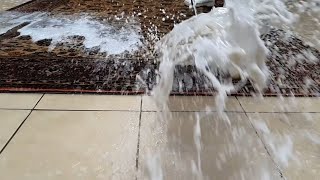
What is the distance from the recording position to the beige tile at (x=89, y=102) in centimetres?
128

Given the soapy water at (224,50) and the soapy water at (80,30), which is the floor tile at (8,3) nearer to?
the soapy water at (80,30)

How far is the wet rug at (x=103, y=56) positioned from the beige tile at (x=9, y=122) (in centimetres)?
18

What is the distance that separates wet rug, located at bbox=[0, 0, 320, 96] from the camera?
4.75 ft

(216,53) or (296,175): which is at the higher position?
(216,53)

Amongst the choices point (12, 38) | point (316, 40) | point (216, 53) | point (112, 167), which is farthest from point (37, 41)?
A: point (316, 40)

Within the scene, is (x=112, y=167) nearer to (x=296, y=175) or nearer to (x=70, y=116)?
(x=70, y=116)

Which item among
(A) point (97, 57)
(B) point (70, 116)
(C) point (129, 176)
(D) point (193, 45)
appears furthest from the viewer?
(A) point (97, 57)

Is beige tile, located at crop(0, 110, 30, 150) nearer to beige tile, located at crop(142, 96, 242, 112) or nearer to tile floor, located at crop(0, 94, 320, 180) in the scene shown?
tile floor, located at crop(0, 94, 320, 180)

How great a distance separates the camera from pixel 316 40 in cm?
207

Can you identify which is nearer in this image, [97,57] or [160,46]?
[97,57]

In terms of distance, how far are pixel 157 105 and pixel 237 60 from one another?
41 cm

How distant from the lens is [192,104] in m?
1.32

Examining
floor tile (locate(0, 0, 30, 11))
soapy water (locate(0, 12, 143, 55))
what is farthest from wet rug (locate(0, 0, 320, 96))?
floor tile (locate(0, 0, 30, 11))

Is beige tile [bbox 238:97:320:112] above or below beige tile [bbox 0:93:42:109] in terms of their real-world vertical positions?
below
